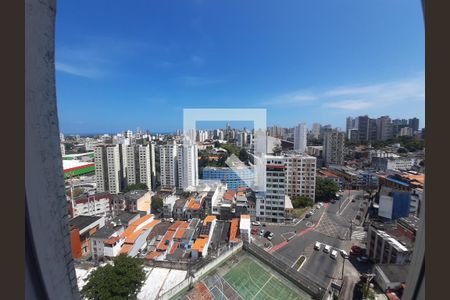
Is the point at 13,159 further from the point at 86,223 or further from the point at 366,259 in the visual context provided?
the point at 86,223

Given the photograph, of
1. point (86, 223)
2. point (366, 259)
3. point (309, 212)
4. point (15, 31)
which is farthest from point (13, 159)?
point (309, 212)

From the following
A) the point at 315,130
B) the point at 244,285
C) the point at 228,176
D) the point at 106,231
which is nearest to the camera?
the point at 244,285

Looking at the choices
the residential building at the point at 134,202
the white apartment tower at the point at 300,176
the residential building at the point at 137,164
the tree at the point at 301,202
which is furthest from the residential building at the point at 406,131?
the residential building at the point at 134,202

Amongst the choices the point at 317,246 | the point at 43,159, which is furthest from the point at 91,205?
the point at 43,159

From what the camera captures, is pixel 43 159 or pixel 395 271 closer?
pixel 43 159

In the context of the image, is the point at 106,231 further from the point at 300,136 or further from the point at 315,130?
the point at 315,130
